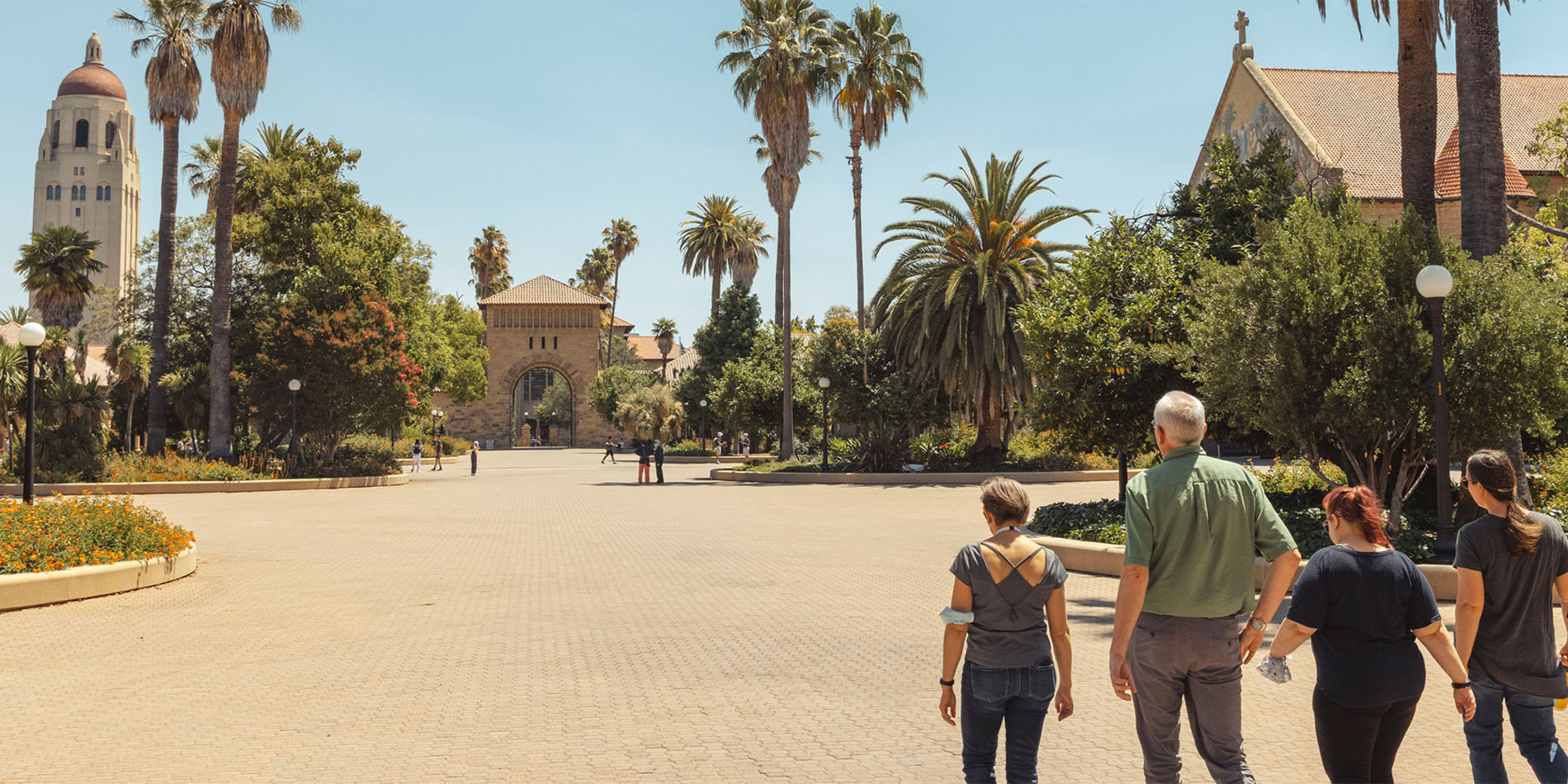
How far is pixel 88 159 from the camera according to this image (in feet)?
411

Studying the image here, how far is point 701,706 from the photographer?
6.10 metres

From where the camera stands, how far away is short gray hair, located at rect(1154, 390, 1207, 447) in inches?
151

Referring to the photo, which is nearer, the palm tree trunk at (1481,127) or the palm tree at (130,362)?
the palm tree trunk at (1481,127)

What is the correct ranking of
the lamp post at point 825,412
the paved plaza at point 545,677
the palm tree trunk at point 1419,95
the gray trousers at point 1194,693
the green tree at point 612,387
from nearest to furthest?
the gray trousers at point 1194,693 → the paved plaza at point 545,677 → the palm tree trunk at point 1419,95 → the lamp post at point 825,412 → the green tree at point 612,387

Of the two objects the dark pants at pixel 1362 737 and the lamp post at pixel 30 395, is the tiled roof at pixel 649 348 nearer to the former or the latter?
the lamp post at pixel 30 395

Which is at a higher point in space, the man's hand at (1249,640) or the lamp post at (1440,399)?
the lamp post at (1440,399)

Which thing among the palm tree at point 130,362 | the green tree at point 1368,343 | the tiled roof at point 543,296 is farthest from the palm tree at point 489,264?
the green tree at point 1368,343

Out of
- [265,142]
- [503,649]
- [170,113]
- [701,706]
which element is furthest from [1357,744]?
[265,142]

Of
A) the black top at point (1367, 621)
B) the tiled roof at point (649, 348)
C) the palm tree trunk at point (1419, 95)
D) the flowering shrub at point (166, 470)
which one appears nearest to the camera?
the black top at point (1367, 621)

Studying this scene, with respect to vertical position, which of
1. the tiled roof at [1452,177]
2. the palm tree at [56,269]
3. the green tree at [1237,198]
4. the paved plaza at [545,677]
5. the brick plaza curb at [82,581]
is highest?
the tiled roof at [1452,177]

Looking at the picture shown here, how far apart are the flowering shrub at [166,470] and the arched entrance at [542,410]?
54.7m

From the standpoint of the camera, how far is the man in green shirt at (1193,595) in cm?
373

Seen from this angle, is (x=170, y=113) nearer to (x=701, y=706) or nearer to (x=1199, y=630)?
(x=701, y=706)

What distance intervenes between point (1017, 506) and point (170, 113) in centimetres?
3294
